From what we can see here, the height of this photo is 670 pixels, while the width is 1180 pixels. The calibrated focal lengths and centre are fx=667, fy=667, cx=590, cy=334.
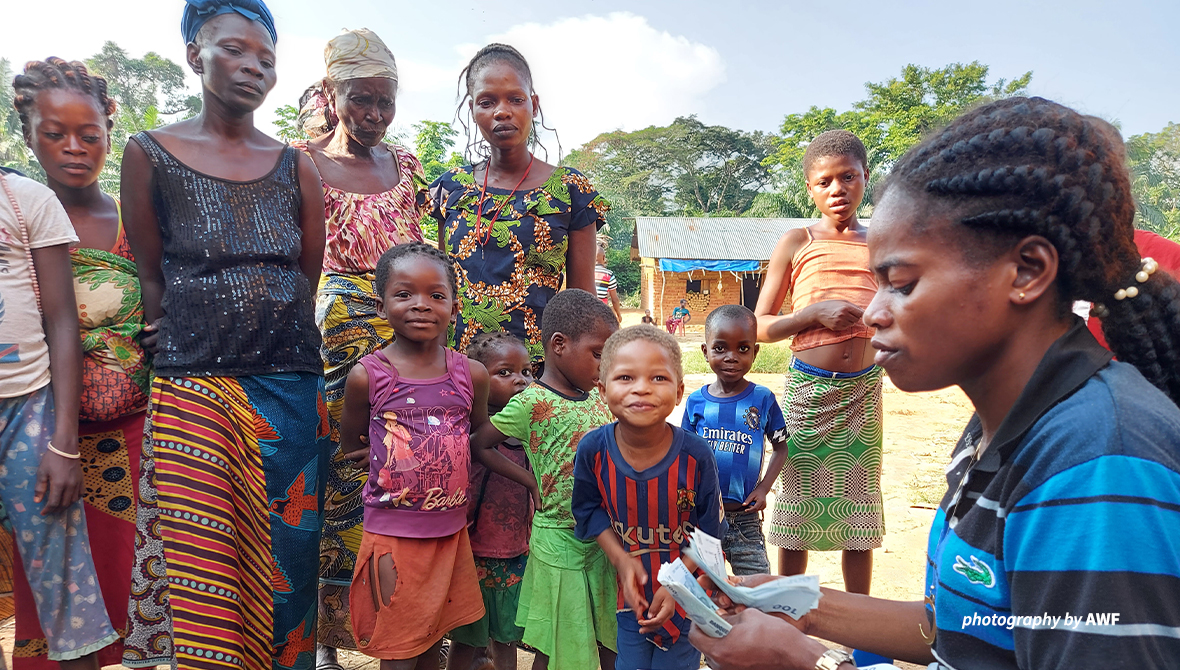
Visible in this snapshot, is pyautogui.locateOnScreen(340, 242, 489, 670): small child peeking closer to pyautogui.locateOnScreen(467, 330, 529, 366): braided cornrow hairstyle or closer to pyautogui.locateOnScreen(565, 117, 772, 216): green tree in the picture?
pyautogui.locateOnScreen(467, 330, 529, 366): braided cornrow hairstyle

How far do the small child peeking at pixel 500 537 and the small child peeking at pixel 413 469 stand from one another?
0.25 meters

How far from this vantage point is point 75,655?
2285 mm

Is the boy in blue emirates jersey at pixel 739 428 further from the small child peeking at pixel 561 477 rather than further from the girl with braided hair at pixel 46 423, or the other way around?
the girl with braided hair at pixel 46 423

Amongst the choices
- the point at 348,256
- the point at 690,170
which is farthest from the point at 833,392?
the point at 690,170

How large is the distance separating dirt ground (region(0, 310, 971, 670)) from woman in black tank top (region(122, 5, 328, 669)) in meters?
1.20

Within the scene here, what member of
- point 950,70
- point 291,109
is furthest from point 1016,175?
point 950,70

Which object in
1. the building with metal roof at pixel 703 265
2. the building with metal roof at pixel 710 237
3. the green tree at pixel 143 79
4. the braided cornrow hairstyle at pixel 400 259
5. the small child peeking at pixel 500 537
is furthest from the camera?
the green tree at pixel 143 79

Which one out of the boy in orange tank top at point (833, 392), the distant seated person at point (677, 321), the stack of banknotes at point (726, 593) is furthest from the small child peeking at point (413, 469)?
the distant seated person at point (677, 321)

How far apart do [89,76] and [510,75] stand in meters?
1.66

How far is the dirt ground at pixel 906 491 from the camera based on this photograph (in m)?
4.00

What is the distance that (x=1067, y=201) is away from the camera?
1.09 metres

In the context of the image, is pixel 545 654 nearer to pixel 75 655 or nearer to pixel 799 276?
pixel 75 655

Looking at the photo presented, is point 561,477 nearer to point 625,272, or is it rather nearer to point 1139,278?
point 1139,278

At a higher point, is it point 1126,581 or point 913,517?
point 1126,581
